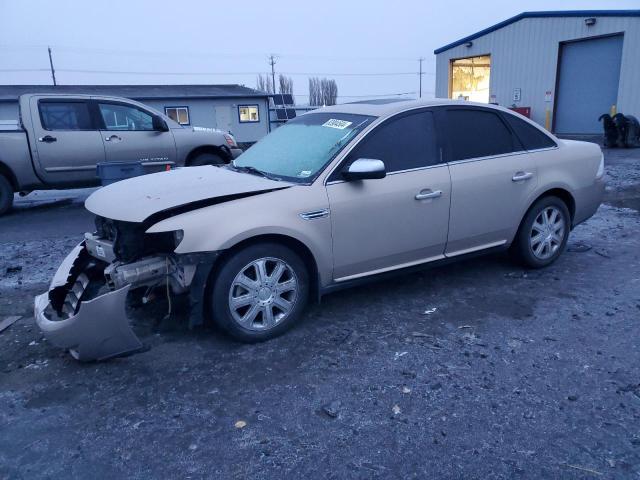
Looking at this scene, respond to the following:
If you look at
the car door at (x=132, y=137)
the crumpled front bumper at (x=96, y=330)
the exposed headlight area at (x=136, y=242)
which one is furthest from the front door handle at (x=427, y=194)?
the car door at (x=132, y=137)

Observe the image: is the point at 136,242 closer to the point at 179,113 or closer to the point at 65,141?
the point at 65,141

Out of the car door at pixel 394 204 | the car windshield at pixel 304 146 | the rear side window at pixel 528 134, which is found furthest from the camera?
the rear side window at pixel 528 134

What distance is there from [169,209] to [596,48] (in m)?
22.1

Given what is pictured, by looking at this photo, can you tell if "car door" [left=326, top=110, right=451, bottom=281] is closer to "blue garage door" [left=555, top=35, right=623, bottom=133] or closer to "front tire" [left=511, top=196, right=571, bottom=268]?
"front tire" [left=511, top=196, right=571, bottom=268]

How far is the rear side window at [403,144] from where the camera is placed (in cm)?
397

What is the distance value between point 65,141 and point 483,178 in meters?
7.26

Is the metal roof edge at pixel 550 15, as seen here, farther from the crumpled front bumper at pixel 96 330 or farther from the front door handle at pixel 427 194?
the crumpled front bumper at pixel 96 330

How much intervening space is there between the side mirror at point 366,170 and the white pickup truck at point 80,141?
6405 mm

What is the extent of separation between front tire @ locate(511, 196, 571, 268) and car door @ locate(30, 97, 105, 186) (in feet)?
23.7

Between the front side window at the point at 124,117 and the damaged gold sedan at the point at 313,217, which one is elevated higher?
the front side window at the point at 124,117

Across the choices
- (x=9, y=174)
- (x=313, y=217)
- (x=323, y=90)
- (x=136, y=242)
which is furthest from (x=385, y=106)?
(x=323, y=90)

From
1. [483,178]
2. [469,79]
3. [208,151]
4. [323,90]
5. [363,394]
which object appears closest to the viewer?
[363,394]

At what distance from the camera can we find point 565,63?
2164cm

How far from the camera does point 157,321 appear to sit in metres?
4.02
